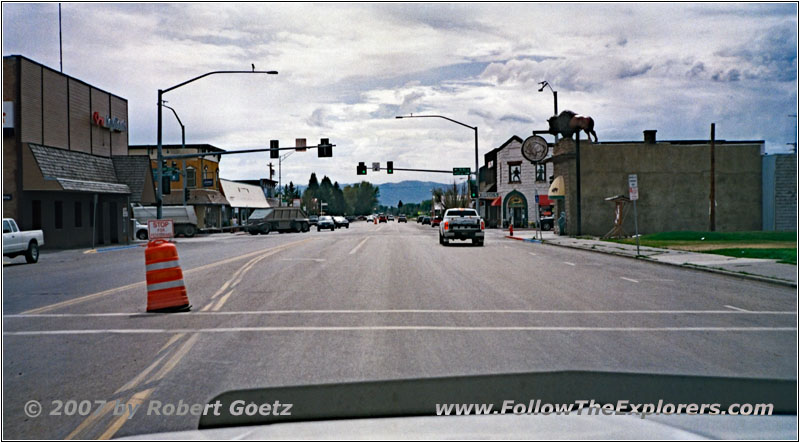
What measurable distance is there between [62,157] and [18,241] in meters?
13.6

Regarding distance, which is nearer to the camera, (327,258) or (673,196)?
(327,258)

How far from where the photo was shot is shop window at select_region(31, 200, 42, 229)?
3472 centimetres

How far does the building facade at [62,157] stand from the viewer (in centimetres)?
3378

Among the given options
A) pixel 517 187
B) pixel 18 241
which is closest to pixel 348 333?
pixel 18 241

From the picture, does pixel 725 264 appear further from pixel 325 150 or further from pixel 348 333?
pixel 325 150

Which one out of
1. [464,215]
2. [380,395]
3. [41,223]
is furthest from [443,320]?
[41,223]

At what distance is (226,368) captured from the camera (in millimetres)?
7324

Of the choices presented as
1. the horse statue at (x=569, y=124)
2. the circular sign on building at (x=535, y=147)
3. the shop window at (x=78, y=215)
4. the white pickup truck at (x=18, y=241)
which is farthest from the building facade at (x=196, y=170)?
the white pickup truck at (x=18, y=241)

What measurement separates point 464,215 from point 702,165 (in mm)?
21777

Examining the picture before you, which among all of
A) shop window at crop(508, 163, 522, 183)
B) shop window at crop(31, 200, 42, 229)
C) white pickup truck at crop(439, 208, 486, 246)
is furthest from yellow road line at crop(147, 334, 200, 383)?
shop window at crop(508, 163, 522, 183)

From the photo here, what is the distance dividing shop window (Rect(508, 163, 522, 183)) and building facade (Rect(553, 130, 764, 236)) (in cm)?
2869

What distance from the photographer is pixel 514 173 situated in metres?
77.4

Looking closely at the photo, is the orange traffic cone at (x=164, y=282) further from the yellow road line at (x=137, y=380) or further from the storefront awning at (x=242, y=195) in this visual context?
the storefront awning at (x=242, y=195)

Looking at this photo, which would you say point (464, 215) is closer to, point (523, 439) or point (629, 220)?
point (629, 220)
